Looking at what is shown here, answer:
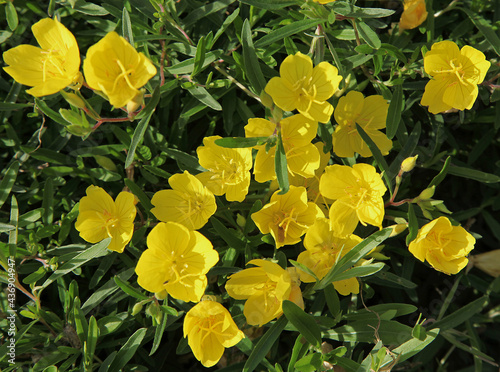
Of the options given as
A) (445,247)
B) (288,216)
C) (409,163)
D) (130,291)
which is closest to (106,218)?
(130,291)

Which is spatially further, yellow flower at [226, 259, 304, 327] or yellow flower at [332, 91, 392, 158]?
yellow flower at [332, 91, 392, 158]

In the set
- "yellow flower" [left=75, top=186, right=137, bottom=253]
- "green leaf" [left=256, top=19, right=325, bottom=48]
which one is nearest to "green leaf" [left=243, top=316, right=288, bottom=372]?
"yellow flower" [left=75, top=186, right=137, bottom=253]

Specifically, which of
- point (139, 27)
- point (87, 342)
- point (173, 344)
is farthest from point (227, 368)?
point (139, 27)

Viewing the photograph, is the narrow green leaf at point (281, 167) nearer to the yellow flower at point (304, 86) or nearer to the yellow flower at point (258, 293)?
the yellow flower at point (304, 86)

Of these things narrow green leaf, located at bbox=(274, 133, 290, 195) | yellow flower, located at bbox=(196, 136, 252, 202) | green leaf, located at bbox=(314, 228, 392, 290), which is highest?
narrow green leaf, located at bbox=(274, 133, 290, 195)

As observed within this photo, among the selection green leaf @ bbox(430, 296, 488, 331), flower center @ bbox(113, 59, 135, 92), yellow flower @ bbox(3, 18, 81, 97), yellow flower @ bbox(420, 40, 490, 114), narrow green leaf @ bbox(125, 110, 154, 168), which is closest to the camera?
flower center @ bbox(113, 59, 135, 92)

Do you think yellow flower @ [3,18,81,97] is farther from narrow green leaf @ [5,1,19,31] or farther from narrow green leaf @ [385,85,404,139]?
narrow green leaf @ [385,85,404,139]

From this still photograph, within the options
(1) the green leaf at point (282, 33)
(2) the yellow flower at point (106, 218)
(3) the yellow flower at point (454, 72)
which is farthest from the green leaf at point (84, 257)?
(3) the yellow flower at point (454, 72)
